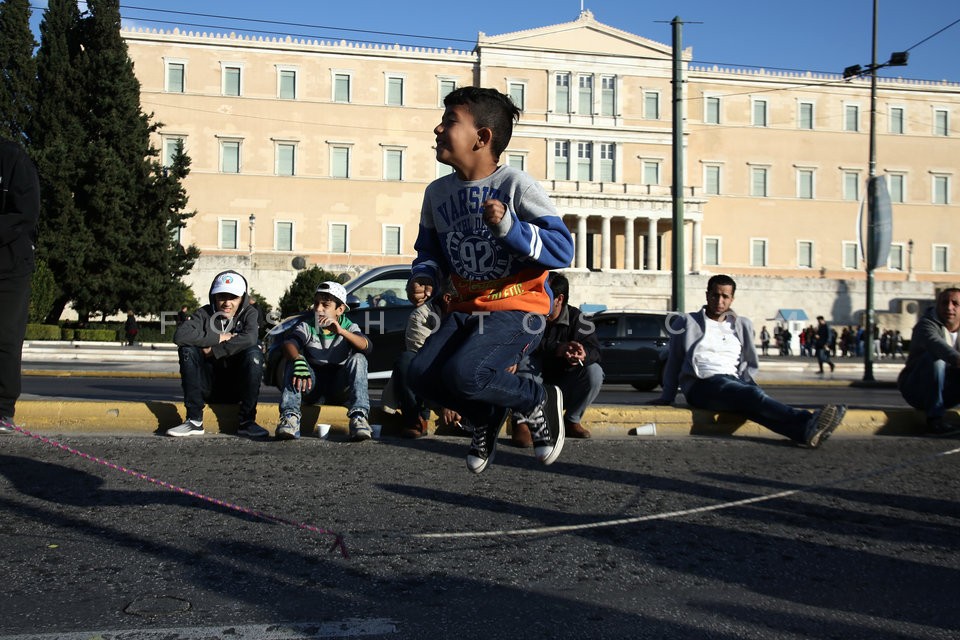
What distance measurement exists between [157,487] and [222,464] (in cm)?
75

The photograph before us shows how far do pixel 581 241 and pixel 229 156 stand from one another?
2233 centimetres

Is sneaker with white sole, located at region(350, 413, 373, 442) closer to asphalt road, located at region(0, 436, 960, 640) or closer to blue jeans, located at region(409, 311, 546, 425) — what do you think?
asphalt road, located at region(0, 436, 960, 640)

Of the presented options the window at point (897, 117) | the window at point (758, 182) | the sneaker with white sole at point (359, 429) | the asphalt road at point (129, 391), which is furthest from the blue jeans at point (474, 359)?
the window at point (897, 117)

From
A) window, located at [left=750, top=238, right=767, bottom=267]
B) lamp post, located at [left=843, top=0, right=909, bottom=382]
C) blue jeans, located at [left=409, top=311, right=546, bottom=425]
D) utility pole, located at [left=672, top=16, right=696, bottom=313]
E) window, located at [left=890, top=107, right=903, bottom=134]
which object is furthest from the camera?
window, located at [left=890, top=107, right=903, bottom=134]

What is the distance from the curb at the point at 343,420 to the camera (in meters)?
6.56

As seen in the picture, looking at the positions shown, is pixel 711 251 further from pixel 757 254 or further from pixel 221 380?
pixel 221 380

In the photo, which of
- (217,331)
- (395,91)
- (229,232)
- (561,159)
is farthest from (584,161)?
(217,331)

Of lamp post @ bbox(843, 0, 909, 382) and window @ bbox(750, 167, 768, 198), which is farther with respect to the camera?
window @ bbox(750, 167, 768, 198)

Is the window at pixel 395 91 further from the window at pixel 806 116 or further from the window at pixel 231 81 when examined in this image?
the window at pixel 806 116

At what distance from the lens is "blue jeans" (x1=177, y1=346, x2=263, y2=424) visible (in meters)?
6.50

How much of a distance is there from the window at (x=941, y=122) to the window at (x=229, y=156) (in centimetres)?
4715

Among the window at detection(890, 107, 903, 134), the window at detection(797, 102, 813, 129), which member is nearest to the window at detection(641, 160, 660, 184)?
the window at detection(797, 102, 813, 129)

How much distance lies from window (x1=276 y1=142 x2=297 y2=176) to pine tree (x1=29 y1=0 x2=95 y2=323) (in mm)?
19218

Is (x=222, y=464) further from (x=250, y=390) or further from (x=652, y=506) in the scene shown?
(x=652, y=506)
